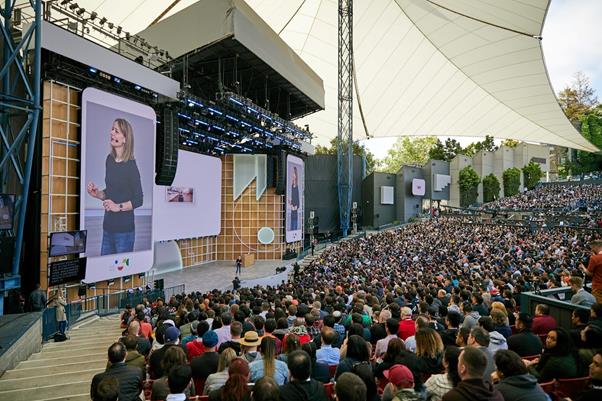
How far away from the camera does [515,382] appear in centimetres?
281

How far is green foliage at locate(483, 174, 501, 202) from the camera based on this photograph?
4291cm

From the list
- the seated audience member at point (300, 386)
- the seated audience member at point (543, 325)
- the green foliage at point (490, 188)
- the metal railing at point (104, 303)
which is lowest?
the metal railing at point (104, 303)

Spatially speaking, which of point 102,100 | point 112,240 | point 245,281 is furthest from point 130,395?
point 245,281

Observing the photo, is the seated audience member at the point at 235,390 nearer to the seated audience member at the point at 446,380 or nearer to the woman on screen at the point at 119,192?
the seated audience member at the point at 446,380

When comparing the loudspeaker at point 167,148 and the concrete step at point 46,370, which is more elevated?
the loudspeaker at point 167,148

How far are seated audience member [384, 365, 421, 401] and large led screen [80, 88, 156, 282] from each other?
42.1 feet

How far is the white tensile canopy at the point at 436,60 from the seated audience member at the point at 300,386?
1813cm

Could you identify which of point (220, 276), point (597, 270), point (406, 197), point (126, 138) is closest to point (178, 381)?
point (597, 270)

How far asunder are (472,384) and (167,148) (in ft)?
51.1

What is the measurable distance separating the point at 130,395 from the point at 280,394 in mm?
1608

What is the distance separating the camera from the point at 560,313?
5.62 m

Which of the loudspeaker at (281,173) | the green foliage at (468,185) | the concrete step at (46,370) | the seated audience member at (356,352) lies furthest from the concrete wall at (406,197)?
the seated audience member at (356,352)

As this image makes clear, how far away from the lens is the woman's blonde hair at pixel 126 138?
46.6 ft

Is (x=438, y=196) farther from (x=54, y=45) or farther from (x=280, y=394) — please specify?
(x=280, y=394)
